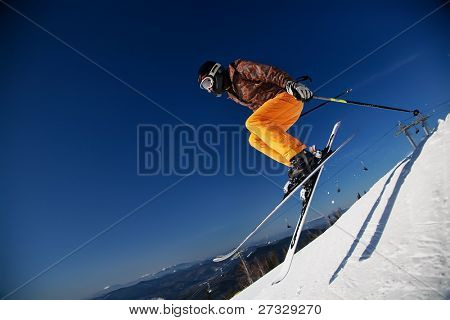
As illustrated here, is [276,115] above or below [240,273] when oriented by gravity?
above

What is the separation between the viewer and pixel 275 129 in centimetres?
319

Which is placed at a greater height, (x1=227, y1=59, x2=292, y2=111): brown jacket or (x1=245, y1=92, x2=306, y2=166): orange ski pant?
(x1=227, y1=59, x2=292, y2=111): brown jacket

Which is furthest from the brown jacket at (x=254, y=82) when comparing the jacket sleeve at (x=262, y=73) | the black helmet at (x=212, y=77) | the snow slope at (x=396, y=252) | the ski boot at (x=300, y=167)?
the snow slope at (x=396, y=252)

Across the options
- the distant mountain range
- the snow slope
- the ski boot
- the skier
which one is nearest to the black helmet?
the skier

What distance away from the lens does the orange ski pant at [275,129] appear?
3160 mm

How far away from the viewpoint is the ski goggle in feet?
11.2

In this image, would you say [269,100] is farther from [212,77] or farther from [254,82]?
[212,77]

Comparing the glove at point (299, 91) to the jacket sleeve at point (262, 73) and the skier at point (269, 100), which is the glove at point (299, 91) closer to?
the skier at point (269, 100)

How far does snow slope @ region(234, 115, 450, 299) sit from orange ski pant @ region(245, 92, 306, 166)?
3.98ft

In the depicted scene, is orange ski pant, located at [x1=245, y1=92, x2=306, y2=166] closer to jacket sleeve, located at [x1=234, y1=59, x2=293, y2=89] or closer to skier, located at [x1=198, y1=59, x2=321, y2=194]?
skier, located at [x1=198, y1=59, x2=321, y2=194]
